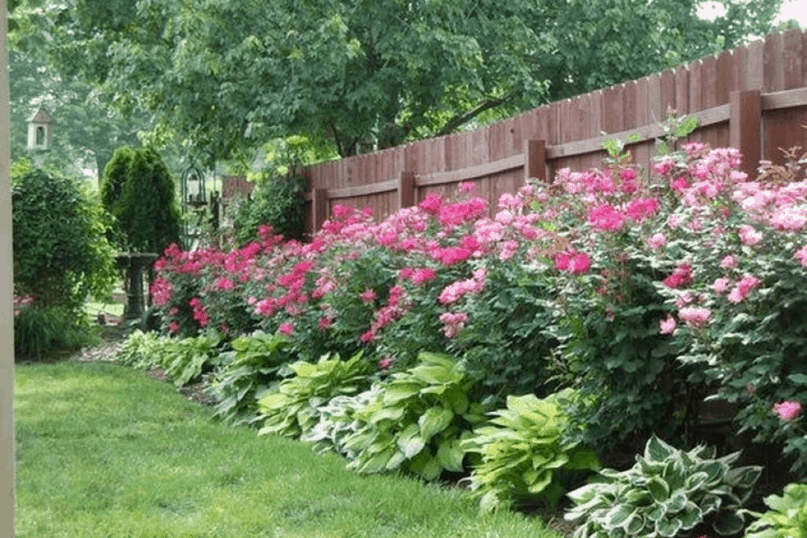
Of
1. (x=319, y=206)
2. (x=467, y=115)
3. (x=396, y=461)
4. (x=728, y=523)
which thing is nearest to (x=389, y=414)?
(x=396, y=461)

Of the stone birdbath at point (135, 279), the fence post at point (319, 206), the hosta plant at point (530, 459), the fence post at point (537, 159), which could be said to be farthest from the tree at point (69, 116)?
the hosta plant at point (530, 459)

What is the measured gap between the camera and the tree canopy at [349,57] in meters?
12.9

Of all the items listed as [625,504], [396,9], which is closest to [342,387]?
[625,504]

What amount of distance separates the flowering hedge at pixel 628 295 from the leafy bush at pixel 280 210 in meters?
6.37

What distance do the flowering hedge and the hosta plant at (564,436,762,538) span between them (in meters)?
0.25

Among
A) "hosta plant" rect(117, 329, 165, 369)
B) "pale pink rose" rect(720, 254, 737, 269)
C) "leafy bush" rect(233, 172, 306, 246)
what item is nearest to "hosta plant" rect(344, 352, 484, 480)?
"pale pink rose" rect(720, 254, 737, 269)

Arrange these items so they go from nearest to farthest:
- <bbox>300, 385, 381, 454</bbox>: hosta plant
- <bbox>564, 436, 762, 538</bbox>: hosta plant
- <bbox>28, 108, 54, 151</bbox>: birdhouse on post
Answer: <bbox>564, 436, 762, 538</bbox>: hosta plant, <bbox>300, 385, 381, 454</bbox>: hosta plant, <bbox>28, 108, 54, 151</bbox>: birdhouse on post

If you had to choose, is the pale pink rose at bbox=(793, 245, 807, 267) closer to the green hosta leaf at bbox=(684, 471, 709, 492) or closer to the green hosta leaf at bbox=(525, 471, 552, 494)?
the green hosta leaf at bbox=(684, 471, 709, 492)

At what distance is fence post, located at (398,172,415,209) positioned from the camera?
9.56 m

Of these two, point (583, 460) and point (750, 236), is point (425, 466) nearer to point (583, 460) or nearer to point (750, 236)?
point (583, 460)

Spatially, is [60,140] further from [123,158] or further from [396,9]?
[396,9]

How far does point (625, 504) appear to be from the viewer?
3.73 m

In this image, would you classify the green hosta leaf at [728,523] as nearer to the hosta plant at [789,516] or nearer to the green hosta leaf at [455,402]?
the hosta plant at [789,516]

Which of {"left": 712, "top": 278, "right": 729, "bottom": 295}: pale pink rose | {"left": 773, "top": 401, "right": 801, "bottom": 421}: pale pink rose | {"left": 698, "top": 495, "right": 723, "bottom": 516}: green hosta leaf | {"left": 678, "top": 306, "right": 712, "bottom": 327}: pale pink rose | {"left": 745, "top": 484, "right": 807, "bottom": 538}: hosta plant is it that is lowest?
{"left": 698, "top": 495, "right": 723, "bottom": 516}: green hosta leaf
